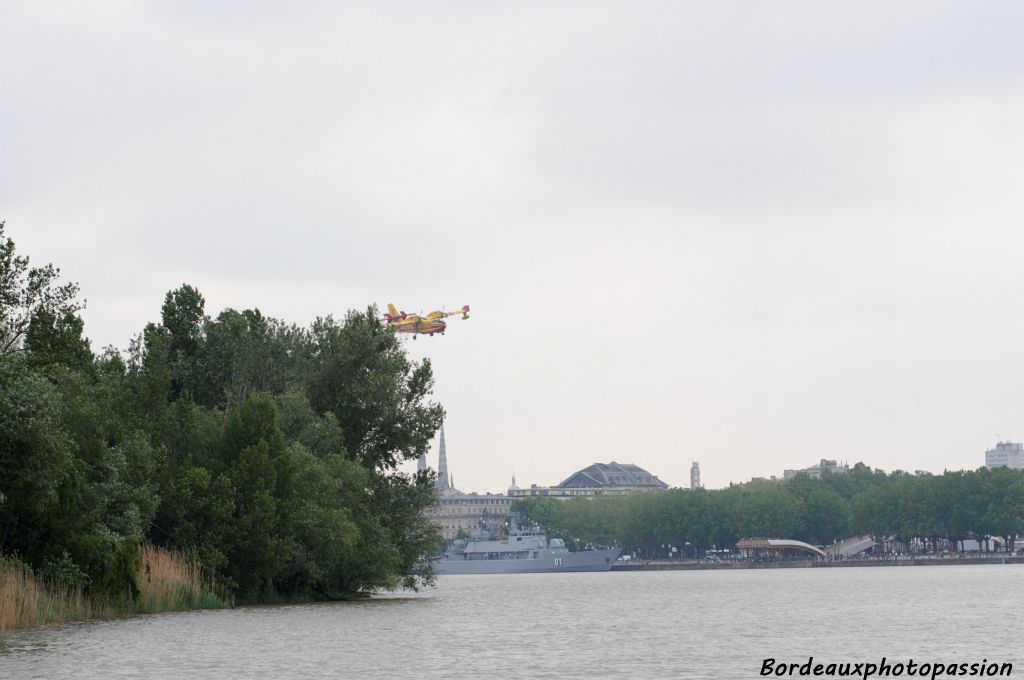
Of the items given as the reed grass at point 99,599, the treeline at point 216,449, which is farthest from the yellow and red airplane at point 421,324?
the reed grass at point 99,599

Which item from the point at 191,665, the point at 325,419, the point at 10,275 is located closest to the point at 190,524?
the point at 325,419

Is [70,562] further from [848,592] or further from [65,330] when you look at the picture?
[848,592]

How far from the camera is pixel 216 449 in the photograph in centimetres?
8088

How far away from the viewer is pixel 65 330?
203 ft

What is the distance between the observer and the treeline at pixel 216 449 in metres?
58.4

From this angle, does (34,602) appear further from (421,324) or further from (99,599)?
(421,324)

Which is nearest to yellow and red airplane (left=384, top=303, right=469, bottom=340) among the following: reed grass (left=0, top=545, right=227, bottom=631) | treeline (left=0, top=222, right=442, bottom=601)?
treeline (left=0, top=222, right=442, bottom=601)

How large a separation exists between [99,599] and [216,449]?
64.8ft

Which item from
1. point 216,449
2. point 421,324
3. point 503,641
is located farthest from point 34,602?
point 421,324

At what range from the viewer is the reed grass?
179 ft

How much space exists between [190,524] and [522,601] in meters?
35.9

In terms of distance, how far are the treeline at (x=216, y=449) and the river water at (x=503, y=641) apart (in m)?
3.28

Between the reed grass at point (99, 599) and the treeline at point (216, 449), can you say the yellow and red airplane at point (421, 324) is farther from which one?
the reed grass at point (99, 599)

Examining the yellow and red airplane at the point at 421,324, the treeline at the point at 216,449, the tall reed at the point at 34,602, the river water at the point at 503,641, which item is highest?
the yellow and red airplane at the point at 421,324
